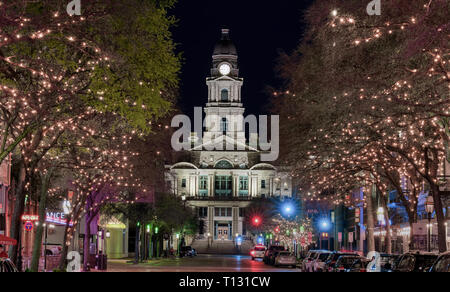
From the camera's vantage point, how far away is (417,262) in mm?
20547

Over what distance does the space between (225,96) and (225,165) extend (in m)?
14.7

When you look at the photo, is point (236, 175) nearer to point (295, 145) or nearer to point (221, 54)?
point (221, 54)

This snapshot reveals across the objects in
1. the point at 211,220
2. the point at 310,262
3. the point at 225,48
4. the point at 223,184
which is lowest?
the point at 310,262

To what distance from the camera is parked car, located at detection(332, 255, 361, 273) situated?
28.9 metres

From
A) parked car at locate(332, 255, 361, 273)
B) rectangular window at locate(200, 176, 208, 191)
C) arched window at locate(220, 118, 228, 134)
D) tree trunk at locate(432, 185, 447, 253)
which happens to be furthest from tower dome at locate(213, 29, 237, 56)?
parked car at locate(332, 255, 361, 273)

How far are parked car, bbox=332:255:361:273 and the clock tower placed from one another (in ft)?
413

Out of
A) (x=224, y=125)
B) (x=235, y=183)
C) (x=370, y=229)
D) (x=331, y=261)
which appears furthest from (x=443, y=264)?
(x=224, y=125)

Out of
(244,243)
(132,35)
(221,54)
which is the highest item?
(221,54)

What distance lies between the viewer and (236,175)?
157m

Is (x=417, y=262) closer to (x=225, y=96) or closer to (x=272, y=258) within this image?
(x=272, y=258)

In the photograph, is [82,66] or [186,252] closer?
[82,66]
